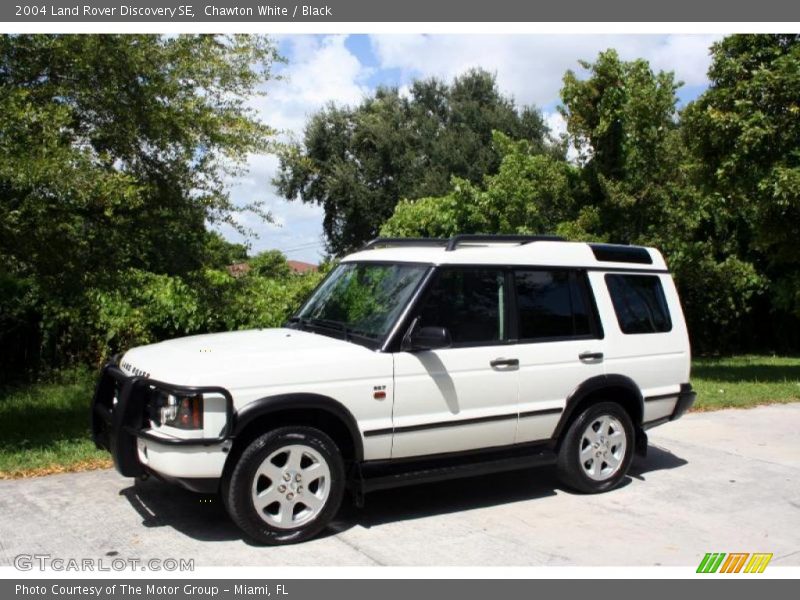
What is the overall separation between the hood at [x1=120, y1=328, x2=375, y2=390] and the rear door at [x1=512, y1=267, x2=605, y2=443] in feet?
4.53

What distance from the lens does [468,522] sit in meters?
5.77

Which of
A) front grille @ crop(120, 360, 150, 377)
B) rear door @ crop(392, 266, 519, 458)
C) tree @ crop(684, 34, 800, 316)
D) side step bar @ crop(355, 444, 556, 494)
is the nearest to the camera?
front grille @ crop(120, 360, 150, 377)

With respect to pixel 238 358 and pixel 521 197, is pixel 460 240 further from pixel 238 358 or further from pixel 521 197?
pixel 521 197

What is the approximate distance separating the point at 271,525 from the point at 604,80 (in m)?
14.7

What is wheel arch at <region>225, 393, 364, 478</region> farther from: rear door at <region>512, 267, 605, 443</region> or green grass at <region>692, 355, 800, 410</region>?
green grass at <region>692, 355, 800, 410</region>

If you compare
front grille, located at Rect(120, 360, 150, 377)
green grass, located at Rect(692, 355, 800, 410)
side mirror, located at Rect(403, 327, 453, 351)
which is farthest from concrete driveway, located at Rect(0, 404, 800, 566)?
green grass, located at Rect(692, 355, 800, 410)

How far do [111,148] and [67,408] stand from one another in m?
3.69

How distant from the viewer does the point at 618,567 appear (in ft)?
16.3

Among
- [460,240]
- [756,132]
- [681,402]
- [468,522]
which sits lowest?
[468,522]

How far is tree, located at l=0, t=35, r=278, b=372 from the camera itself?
24.1ft

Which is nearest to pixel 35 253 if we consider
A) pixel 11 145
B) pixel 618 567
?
pixel 11 145

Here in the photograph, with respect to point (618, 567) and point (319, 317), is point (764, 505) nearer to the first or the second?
point (618, 567)
